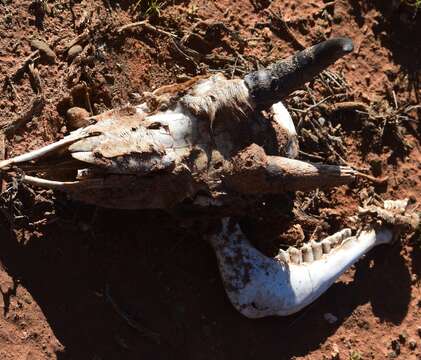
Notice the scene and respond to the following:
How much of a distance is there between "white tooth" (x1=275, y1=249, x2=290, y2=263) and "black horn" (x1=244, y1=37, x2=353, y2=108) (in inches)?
42.4

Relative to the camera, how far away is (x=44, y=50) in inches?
171

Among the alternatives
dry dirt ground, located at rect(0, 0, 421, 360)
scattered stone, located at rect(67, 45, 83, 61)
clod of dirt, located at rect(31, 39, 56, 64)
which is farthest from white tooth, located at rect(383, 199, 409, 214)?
clod of dirt, located at rect(31, 39, 56, 64)

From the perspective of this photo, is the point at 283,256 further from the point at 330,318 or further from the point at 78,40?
the point at 78,40

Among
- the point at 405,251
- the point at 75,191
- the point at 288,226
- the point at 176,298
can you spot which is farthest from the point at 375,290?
the point at 75,191

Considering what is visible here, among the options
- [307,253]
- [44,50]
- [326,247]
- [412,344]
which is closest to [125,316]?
[307,253]

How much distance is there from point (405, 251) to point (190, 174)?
2.20 metres

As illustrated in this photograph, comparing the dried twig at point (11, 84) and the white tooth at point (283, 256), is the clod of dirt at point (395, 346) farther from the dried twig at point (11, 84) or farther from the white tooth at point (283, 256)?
the dried twig at point (11, 84)

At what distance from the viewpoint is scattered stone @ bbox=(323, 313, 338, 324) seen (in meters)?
4.80

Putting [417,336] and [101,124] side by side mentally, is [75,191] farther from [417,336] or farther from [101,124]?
[417,336]

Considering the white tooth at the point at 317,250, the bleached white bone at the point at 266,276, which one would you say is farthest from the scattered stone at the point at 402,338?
the white tooth at the point at 317,250

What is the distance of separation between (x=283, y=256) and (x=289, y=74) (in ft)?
4.24

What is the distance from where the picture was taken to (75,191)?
12.1ft

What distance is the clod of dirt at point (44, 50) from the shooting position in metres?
4.33

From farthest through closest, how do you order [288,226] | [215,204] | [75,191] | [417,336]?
[417,336] → [288,226] → [215,204] → [75,191]
